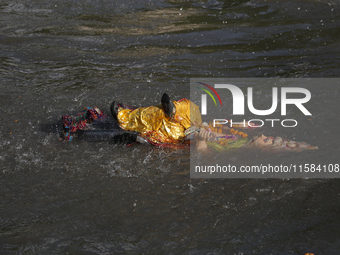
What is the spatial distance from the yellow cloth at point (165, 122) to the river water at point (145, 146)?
10.6 inches

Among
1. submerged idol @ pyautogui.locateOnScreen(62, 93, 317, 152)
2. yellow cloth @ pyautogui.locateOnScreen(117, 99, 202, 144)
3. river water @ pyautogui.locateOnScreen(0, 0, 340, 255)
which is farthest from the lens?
yellow cloth @ pyautogui.locateOnScreen(117, 99, 202, 144)

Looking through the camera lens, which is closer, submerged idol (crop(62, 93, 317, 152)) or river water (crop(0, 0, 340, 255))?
river water (crop(0, 0, 340, 255))

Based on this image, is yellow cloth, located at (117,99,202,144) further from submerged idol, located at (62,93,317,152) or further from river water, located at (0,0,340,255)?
river water, located at (0,0,340,255)

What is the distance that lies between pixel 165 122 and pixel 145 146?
55cm

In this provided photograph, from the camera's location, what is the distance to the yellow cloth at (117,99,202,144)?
507 centimetres

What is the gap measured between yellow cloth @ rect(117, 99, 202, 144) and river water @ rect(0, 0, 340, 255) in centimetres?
27

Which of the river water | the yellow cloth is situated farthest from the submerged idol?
the river water

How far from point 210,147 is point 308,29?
5.55m

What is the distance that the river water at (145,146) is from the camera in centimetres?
393

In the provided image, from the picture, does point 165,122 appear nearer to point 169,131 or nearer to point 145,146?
point 169,131

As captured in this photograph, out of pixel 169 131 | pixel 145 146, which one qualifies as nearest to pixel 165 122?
pixel 169 131

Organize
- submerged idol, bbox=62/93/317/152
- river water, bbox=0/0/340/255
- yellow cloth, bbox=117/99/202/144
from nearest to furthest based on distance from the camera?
river water, bbox=0/0/340/255, submerged idol, bbox=62/93/317/152, yellow cloth, bbox=117/99/202/144

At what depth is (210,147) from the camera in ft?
16.6

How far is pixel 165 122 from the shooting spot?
5086 millimetres
